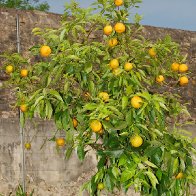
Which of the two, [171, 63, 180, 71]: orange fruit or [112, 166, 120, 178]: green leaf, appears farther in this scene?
[171, 63, 180, 71]: orange fruit

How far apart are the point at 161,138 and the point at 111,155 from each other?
1.65 ft

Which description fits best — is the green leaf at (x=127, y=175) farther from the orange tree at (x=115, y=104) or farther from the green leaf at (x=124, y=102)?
the green leaf at (x=124, y=102)

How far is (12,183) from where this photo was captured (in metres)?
5.23

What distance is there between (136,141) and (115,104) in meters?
0.30

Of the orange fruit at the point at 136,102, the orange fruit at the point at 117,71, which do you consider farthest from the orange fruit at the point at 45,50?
the orange fruit at the point at 136,102

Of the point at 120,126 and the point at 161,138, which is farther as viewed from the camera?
the point at 161,138

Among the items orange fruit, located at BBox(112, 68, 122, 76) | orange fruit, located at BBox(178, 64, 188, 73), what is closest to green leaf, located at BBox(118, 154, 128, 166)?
orange fruit, located at BBox(112, 68, 122, 76)

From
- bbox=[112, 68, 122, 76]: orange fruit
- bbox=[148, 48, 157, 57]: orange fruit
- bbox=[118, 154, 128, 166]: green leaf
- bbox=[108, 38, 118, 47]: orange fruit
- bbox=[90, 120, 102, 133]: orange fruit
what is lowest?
bbox=[118, 154, 128, 166]: green leaf

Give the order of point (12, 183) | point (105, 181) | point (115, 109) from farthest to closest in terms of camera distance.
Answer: point (12, 183)
point (105, 181)
point (115, 109)

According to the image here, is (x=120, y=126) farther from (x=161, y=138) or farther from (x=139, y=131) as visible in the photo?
(x=161, y=138)

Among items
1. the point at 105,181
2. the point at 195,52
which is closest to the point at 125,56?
the point at 105,181

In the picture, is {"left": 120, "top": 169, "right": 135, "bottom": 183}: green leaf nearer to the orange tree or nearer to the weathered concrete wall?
the orange tree

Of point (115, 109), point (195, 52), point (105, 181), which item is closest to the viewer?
point (115, 109)

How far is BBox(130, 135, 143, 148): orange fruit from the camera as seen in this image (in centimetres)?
303
